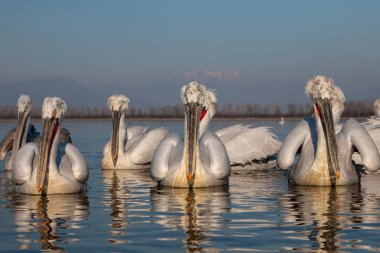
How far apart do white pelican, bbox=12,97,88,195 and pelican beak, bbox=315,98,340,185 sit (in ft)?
9.53

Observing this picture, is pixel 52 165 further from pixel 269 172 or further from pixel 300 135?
pixel 269 172

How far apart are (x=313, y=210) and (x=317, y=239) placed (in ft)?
5.82

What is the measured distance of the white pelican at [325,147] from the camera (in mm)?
10164

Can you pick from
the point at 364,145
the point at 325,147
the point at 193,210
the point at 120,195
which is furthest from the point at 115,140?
the point at 193,210

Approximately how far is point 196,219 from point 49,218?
53.1 inches

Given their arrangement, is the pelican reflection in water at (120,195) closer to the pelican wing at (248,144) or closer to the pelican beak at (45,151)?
the pelican beak at (45,151)

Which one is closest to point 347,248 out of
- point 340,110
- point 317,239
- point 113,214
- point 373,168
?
point 317,239

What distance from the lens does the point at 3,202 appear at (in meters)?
9.09

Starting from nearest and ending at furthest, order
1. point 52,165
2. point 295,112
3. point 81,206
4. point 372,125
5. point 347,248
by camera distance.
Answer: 1. point 347,248
2. point 81,206
3. point 52,165
4. point 372,125
5. point 295,112

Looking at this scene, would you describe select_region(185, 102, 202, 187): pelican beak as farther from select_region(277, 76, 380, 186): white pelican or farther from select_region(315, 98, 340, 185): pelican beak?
select_region(315, 98, 340, 185): pelican beak

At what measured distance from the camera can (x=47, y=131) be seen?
9.46m

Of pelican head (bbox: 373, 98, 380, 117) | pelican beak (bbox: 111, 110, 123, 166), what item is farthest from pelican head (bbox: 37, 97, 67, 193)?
pelican head (bbox: 373, 98, 380, 117)

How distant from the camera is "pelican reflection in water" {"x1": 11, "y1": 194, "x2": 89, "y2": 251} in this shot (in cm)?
649

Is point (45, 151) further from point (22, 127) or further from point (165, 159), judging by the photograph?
point (22, 127)
